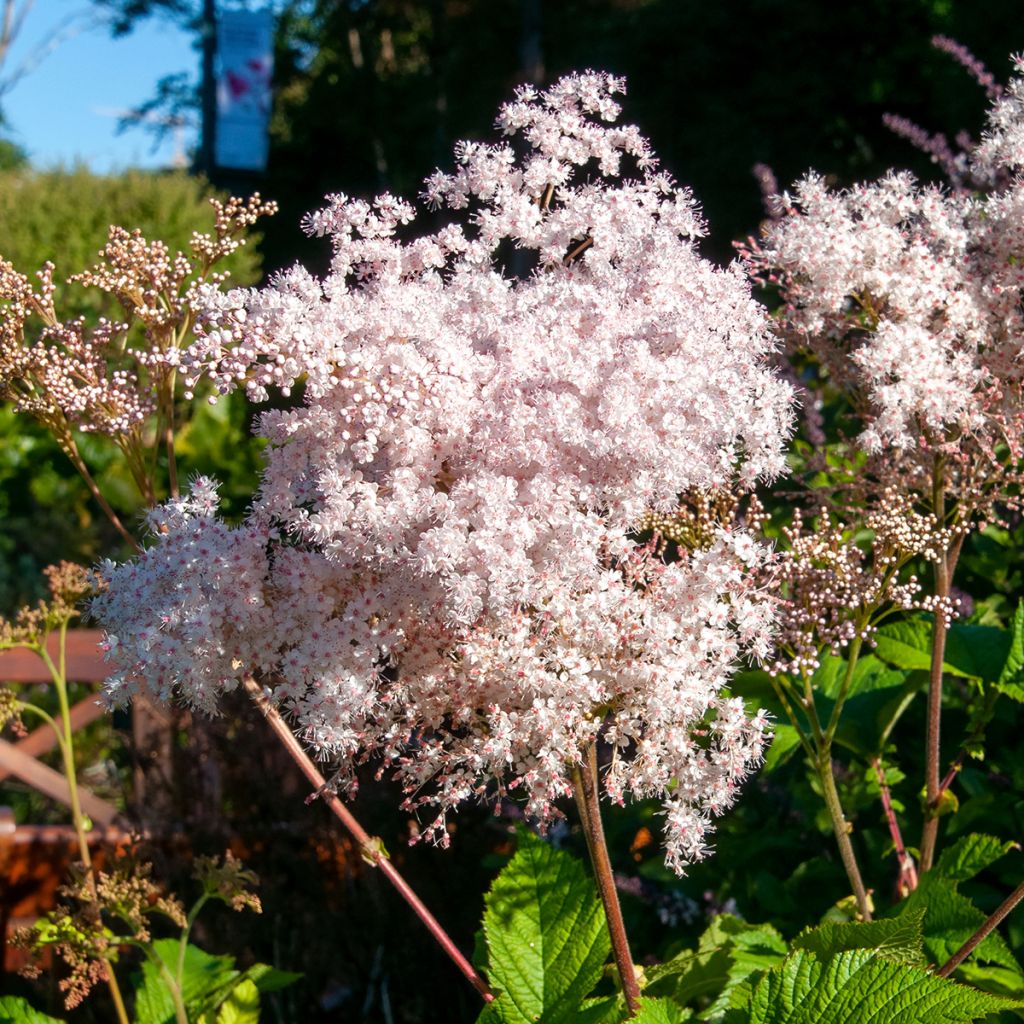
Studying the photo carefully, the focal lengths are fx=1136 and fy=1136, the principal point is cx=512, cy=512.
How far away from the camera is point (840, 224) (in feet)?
5.71

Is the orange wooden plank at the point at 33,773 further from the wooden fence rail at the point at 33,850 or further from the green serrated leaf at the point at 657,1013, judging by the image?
Answer: the green serrated leaf at the point at 657,1013

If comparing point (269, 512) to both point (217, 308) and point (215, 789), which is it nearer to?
point (217, 308)

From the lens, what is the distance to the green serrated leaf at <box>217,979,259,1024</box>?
1.96 meters

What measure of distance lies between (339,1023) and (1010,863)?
190cm

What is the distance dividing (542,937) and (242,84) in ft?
45.6

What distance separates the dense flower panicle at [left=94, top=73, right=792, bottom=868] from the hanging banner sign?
13351mm

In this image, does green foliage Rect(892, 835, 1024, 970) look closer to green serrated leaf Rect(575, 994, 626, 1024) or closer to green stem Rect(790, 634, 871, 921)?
green stem Rect(790, 634, 871, 921)

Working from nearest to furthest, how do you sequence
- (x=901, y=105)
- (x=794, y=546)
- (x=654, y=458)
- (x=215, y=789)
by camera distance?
(x=654, y=458)
(x=794, y=546)
(x=215, y=789)
(x=901, y=105)

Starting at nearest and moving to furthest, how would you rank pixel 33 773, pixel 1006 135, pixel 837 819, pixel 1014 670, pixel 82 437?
1. pixel 837 819
2. pixel 1006 135
3. pixel 1014 670
4. pixel 33 773
5. pixel 82 437

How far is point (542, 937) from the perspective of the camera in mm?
1671

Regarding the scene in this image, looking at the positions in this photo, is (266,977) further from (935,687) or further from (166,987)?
(935,687)

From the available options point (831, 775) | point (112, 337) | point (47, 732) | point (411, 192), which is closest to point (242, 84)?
point (411, 192)

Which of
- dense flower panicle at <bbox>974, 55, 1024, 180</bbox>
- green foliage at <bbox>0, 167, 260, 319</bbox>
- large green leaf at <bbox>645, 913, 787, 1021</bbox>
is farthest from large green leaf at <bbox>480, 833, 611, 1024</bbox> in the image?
green foliage at <bbox>0, 167, 260, 319</bbox>

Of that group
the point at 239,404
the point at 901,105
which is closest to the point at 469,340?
the point at 239,404
